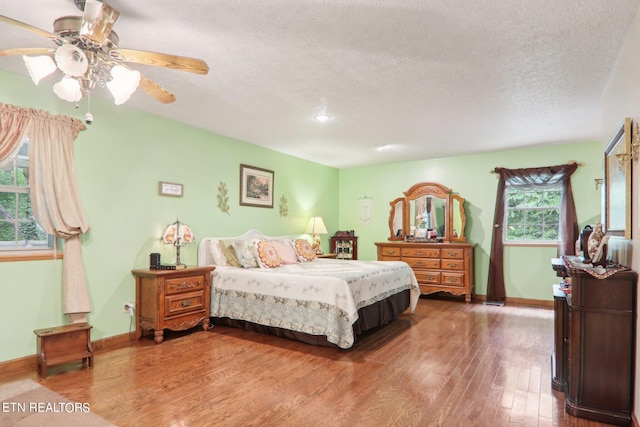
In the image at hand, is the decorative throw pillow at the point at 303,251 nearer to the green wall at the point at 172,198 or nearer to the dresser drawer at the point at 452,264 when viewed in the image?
the green wall at the point at 172,198

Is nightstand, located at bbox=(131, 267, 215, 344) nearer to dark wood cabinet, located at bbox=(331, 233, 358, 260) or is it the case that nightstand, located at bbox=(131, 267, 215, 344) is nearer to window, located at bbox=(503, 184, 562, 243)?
Result: dark wood cabinet, located at bbox=(331, 233, 358, 260)

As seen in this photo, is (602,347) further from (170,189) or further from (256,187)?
(256,187)

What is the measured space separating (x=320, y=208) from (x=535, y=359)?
4346 millimetres

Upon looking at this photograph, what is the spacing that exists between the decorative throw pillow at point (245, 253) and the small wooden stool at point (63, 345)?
1714 millimetres

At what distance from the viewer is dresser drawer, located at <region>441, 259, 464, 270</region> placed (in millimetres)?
5734

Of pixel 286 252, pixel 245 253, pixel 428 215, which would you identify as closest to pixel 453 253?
pixel 428 215

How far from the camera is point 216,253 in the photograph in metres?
4.55

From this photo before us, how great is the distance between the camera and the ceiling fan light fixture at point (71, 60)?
1.77 metres

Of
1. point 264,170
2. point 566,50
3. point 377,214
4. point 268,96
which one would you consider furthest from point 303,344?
point 377,214

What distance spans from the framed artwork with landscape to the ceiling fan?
8.51 ft

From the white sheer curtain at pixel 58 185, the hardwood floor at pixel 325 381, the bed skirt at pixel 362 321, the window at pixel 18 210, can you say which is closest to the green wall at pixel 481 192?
the hardwood floor at pixel 325 381

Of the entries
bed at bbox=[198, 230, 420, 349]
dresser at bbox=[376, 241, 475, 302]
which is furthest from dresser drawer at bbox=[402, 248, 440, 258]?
bed at bbox=[198, 230, 420, 349]

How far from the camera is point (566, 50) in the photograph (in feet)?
8.26

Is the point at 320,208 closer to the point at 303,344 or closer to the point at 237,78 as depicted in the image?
the point at 303,344
